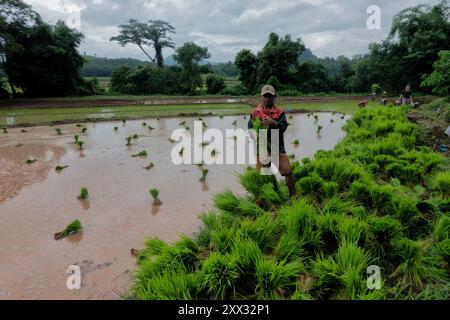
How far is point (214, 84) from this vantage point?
31109 mm

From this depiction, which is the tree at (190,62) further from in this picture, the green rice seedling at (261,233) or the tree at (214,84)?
the green rice seedling at (261,233)

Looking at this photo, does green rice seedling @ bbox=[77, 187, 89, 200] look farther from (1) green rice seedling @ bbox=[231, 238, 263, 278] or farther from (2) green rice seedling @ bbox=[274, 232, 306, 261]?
(2) green rice seedling @ bbox=[274, 232, 306, 261]

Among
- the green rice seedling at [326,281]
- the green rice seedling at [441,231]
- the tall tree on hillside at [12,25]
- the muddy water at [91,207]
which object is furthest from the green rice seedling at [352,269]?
the tall tree on hillside at [12,25]

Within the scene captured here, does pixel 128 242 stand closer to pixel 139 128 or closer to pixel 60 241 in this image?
pixel 60 241

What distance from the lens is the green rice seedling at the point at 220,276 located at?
2500mm

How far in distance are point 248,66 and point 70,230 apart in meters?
29.4

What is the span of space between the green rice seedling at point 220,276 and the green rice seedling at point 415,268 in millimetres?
1422

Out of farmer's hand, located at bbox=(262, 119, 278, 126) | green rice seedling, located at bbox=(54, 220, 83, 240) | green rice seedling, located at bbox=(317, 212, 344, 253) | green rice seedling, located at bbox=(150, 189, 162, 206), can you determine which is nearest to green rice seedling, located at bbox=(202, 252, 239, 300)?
green rice seedling, located at bbox=(317, 212, 344, 253)

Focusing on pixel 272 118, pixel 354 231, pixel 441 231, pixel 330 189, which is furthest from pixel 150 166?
pixel 441 231

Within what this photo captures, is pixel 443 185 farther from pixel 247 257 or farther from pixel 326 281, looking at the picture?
pixel 247 257

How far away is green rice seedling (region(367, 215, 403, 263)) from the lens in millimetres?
2984

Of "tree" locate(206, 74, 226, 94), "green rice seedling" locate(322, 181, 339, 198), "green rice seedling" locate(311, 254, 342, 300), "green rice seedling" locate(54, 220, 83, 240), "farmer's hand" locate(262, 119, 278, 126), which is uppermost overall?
"tree" locate(206, 74, 226, 94)

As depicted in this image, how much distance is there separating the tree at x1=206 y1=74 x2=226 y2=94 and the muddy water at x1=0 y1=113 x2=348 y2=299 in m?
21.7
